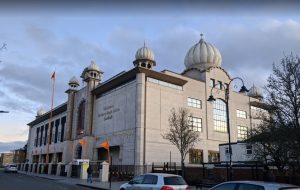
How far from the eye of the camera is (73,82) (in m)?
64.7

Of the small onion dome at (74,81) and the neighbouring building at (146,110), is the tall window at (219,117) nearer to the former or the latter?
the neighbouring building at (146,110)

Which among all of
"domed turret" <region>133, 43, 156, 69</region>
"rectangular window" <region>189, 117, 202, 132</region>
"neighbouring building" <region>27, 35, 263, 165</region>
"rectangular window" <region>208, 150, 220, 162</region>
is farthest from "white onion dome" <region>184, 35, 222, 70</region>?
"rectangular window" <region>208, 150, 220, 162</region>

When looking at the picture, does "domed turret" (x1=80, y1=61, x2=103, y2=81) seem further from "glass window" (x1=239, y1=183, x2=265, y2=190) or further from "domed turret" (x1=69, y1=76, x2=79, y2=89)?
"glass window" (x1=239, y1=183, x2=265, y2=190)

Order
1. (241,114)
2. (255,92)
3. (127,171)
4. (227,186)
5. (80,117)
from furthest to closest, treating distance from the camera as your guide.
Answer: (255,92) → (80,117) → (241,114) → (127,171) → (227,186)

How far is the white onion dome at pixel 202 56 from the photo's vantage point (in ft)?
190

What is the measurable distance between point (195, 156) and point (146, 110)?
11.1 m

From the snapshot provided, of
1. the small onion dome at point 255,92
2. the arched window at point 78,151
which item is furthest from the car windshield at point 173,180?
the small onion dome at point 255,92

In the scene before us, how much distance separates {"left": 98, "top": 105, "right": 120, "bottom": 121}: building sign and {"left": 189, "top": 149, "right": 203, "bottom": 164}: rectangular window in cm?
1265

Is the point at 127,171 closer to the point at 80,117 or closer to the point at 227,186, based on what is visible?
the point at 80,117

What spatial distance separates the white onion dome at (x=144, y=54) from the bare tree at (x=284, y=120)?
32621mm

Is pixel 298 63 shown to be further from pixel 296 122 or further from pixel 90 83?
pixel 90 83

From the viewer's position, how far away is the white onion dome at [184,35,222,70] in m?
57.9

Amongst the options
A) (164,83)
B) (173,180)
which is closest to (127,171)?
(164,83)

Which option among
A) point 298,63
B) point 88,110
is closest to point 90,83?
point 88,110
